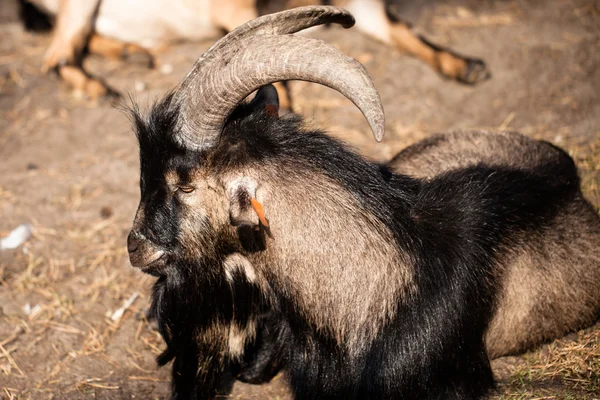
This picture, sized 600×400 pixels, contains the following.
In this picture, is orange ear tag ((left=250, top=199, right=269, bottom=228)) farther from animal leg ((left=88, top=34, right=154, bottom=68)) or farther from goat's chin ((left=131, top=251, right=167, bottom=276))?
animal leg ((left=88, top=34, right=154, bottom=68))

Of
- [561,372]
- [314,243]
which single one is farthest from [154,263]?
[561,372]

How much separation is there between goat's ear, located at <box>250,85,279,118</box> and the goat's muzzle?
29.6 inches

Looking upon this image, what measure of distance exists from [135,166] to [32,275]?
129 cm

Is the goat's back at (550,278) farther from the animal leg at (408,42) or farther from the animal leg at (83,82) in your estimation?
the animal leg at (83,82)

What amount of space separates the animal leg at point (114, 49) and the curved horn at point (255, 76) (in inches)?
171

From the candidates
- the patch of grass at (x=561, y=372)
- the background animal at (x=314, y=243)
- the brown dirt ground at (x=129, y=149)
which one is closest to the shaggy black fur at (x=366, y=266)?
the background animal at (x=314, y=243)

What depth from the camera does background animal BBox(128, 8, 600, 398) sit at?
2633mm

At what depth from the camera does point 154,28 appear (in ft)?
22.4

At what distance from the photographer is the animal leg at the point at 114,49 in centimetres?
672

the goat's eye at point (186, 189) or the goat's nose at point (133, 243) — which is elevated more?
the goat's eye at point (186, 189)

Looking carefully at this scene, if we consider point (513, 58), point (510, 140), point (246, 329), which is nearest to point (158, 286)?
point (246, 329)

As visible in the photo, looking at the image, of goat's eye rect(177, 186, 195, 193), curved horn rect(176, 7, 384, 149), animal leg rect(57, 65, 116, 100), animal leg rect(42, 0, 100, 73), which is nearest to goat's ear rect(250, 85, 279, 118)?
curved horn rect(176, 7, 384, 149)

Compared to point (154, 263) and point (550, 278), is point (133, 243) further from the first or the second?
point (550, 278)

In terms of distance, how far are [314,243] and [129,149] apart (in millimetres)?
3132
